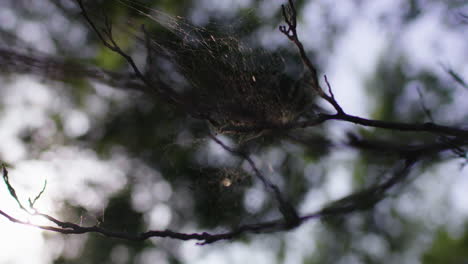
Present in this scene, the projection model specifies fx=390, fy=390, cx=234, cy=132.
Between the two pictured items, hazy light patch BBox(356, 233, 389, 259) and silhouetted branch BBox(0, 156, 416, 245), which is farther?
hazy light patch BBox(356, 233, 389, 259)

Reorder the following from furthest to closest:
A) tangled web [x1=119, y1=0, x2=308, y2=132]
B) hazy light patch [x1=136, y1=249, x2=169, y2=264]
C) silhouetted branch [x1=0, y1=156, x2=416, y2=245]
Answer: hazy light patch [x1=136, y1=249, x2=169, y2=264] < tangled web [x1=119, y1=0, x2=308, y2=132] < silhouetted branch [x1=0, y1=156, x2=416, y2=245]

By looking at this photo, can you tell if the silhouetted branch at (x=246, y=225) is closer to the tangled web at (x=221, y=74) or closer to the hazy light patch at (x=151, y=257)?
the tangled web at (x=221, y=74)

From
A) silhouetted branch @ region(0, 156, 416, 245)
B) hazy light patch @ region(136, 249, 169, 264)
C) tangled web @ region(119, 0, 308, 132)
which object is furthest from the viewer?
hazy light patch @ region(136, 249, 169, 264)

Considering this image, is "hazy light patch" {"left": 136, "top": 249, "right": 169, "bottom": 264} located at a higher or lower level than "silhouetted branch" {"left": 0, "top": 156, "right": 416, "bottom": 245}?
higher

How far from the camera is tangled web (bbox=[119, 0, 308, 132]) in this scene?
194cm

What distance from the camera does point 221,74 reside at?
196cm

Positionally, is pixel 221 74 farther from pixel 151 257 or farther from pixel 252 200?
pixel 151 257

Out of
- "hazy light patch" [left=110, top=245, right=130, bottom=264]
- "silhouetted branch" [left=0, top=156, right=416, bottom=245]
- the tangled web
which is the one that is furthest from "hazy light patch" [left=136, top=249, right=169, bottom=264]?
the tangled web

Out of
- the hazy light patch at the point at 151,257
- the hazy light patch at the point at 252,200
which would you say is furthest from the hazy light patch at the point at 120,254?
the hazy light patch at the point at 252,200

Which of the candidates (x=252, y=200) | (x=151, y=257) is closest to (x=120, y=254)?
(x=151, y=257)

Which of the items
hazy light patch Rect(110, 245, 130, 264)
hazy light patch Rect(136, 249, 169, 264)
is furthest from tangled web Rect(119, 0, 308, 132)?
hazy light patch Rect(110, 245, 130, 264)

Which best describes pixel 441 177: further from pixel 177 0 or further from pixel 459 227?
pixel 177 0

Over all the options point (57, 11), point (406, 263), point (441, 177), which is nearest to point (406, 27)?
point (441, 177)

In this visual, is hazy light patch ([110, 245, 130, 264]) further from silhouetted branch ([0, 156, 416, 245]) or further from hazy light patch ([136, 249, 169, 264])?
silhouetted branch ([0, 156, 416, 245])
